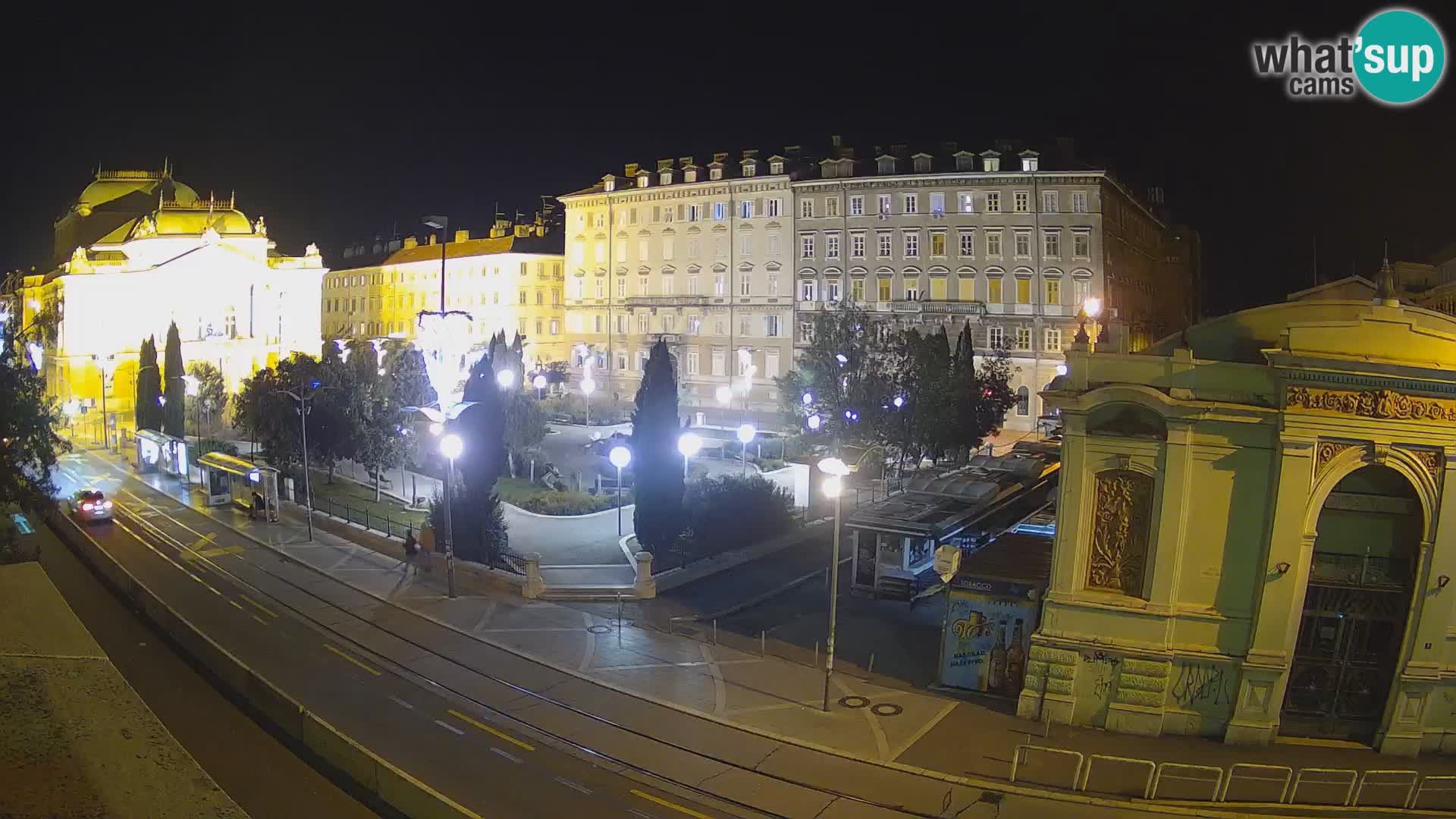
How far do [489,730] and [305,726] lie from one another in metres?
3.01

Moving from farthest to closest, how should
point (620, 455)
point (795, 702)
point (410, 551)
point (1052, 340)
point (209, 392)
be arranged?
point (209, 392)
point (1052, 340)
point (620, 455)
point (410, 551)
point (795, 702)

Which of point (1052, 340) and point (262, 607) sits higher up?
point (1052, 340)

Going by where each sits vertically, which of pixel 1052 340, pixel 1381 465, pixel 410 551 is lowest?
pixel 410 551

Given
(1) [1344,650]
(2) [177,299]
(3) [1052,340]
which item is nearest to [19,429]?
(1) [1344,650]

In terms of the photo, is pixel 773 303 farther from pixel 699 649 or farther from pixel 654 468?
pixel 699 649

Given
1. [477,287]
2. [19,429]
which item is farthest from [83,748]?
[477,287]

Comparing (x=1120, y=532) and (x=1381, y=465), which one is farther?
(x=1120, y=532)

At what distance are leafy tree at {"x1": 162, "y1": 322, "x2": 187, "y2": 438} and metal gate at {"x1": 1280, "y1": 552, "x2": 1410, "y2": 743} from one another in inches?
2120

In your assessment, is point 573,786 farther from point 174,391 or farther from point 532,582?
point 174,391

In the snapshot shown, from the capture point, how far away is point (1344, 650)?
54.3ft

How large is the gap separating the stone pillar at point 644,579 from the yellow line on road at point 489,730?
26.2 ft

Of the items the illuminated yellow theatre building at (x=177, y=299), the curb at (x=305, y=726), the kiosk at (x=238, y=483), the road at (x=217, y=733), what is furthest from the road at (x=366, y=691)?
the illuminated yellow theatre building at (x=177, y=299)

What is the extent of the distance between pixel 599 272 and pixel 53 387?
45.7m

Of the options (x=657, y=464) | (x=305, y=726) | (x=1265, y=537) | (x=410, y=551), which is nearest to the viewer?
(x=305, y=726)
